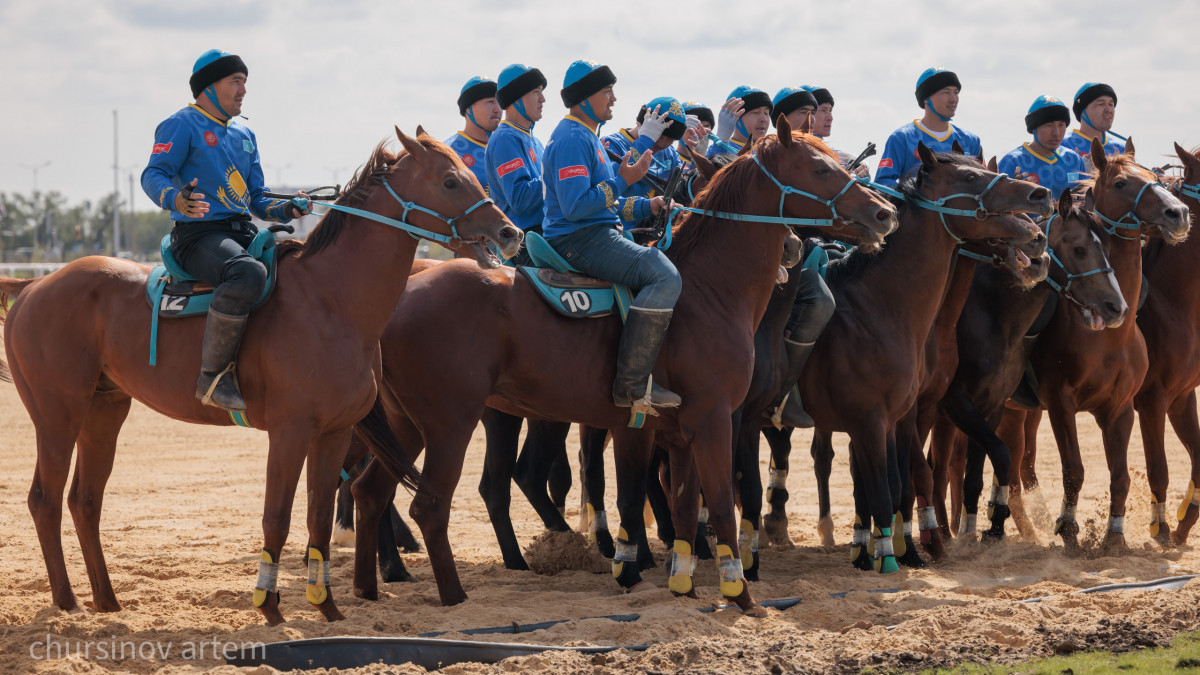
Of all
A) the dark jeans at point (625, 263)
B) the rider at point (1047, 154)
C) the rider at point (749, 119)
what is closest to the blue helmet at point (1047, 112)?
the rider at point (1047, 154)

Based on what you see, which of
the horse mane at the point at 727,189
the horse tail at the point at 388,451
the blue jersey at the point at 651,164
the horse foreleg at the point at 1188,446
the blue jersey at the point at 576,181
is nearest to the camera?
the horse tail at the point at 388,451

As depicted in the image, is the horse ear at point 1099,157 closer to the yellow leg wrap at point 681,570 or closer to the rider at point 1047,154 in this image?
the rider at point 1047,154

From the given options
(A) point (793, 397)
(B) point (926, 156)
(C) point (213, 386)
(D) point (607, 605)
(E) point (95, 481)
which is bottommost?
(D) point (607, 605)

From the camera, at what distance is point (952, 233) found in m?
8.06

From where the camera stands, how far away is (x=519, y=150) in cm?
766

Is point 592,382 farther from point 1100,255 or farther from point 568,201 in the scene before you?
point 1100,255

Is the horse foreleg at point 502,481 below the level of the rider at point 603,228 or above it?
below

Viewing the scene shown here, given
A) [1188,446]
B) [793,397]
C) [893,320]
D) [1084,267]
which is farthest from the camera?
[1188,446]

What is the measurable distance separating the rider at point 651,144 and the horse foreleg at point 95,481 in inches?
128

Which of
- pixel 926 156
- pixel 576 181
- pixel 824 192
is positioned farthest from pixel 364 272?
pixel 926 156

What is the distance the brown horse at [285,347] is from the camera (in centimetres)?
600

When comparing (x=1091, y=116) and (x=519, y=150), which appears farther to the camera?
(x=1091, y=116)

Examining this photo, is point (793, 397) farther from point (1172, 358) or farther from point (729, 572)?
point (1172, 358)

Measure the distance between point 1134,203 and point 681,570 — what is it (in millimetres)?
4733
